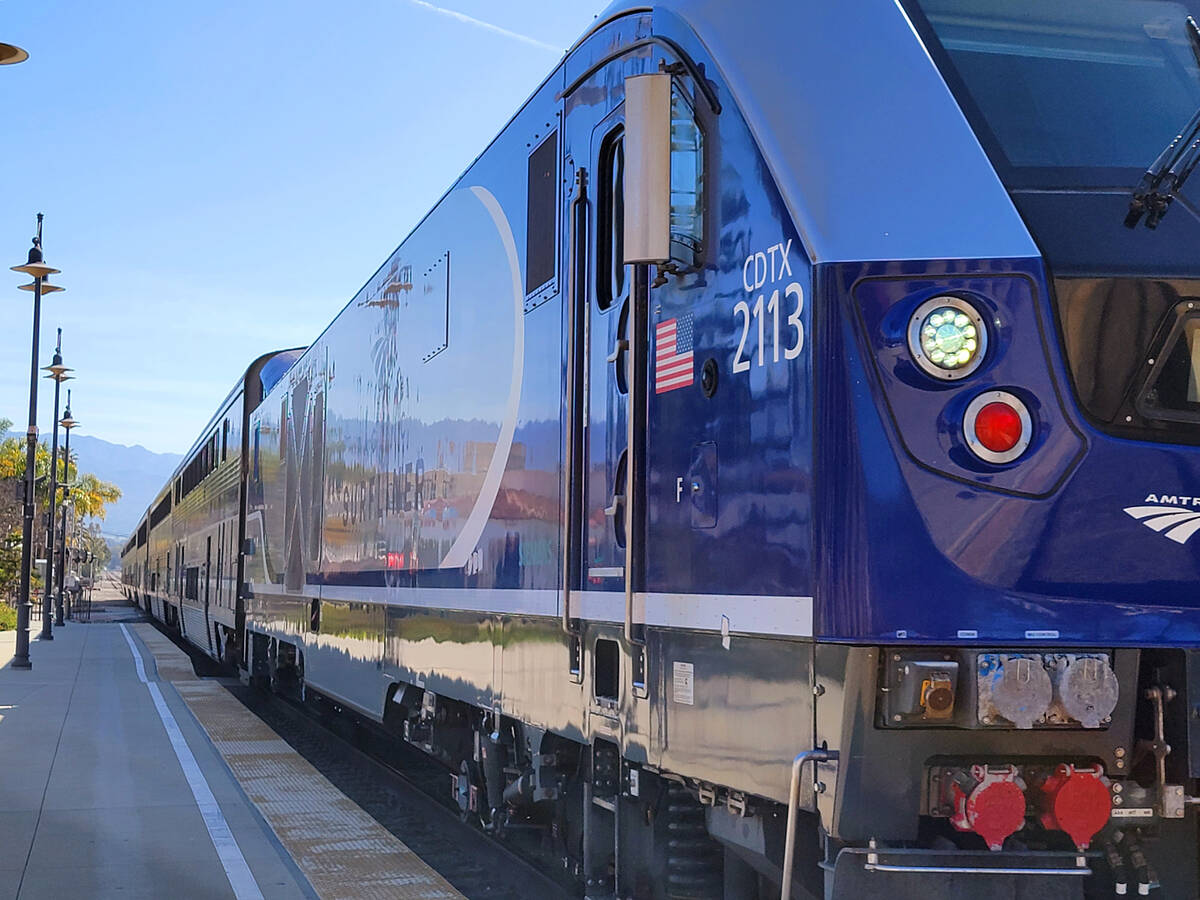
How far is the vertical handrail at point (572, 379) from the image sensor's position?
5.32 meters

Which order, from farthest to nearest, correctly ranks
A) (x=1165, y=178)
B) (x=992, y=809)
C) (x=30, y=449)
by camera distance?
(x=30, y=449) < (x=1165, y=178) < (x=992, y=809)

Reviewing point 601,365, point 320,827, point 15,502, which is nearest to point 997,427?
point 601,365

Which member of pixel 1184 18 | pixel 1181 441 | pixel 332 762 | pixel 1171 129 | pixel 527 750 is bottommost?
pixel 332 762

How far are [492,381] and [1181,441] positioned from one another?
368cm

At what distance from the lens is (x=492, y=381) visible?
264 inches

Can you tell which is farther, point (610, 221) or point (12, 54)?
point (12, 54)

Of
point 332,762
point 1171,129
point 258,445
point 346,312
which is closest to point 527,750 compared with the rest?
point 1171,129

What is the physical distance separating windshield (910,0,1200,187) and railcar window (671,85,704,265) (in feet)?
2.52

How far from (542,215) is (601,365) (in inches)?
44.4

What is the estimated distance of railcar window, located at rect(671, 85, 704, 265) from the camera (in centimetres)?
437

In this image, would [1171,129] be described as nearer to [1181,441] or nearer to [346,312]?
[1181,441]

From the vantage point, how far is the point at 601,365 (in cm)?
517

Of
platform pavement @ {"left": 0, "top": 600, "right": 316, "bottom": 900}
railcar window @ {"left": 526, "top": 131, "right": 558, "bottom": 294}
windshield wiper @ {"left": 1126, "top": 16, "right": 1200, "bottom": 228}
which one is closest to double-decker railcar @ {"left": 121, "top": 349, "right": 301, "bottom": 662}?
platform pavement @ {"left": 0, "top": 600, "right": 316, "bottom": 900}

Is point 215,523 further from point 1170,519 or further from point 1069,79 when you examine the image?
point 1170,519
